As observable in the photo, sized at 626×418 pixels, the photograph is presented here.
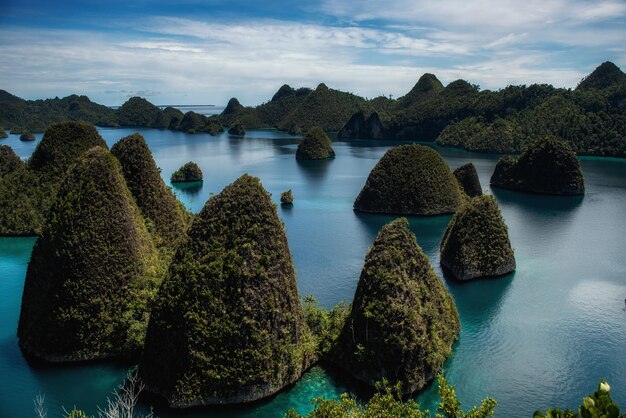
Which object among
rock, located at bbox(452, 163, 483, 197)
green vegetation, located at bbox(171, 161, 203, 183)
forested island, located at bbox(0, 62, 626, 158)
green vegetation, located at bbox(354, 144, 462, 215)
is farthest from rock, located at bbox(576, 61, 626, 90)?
green vegetation, located at bbox(171, 161, 203, 183)

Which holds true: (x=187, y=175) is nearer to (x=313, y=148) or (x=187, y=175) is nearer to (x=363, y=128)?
(x=313, y=148)

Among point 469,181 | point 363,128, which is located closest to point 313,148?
point 469,181

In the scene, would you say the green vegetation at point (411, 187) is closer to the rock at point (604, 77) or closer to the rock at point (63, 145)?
the rock at point (63, 145)

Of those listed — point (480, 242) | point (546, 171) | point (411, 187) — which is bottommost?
point (480, 242)

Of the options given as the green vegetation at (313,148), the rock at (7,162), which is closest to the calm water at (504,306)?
the rock at (7,162)

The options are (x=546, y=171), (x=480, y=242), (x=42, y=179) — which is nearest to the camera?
(x=480, y=242)

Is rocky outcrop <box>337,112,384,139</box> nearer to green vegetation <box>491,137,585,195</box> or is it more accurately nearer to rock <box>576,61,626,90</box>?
rock <box>576,61,626,90</box>
